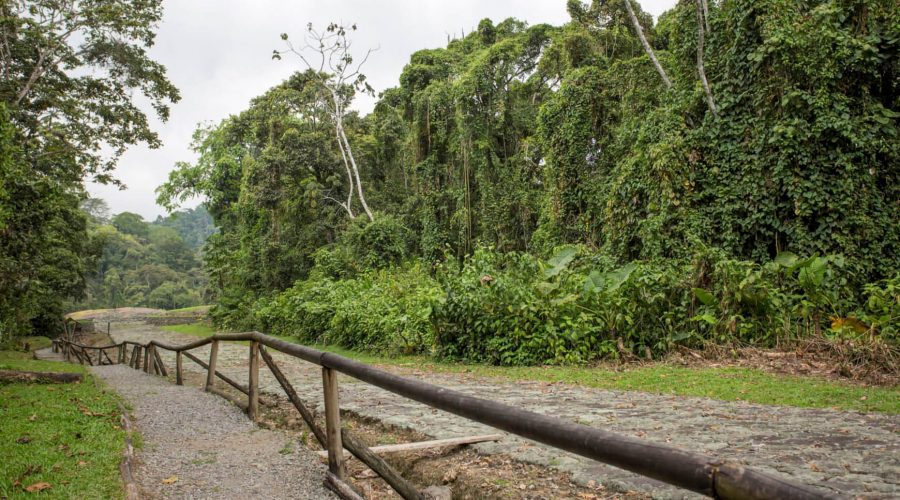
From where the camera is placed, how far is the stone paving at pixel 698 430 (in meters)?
3.44

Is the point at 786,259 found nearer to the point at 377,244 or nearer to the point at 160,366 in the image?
the point at 160,366

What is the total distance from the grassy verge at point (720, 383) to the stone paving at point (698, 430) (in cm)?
42

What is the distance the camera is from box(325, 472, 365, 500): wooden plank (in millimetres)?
3625

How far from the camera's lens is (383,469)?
3439 millimetres

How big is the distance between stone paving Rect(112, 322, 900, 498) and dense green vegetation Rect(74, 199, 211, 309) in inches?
2516

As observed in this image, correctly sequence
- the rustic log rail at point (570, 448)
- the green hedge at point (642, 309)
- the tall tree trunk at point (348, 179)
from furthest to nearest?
the tall tree trunk at point (348, 179) → the green hedge at point (642, 309) → the rustic log rail at point (570, 448)

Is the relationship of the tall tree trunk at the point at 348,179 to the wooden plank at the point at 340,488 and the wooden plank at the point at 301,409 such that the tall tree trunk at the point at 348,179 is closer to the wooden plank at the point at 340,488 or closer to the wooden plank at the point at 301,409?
the wooden plank at the point at 301,409

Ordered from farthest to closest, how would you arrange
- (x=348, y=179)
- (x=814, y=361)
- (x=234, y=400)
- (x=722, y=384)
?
1. (x=348, y=179)
2. (x=814, y=361)
3. (x=234, y=400)
4. (x=722, y=384)

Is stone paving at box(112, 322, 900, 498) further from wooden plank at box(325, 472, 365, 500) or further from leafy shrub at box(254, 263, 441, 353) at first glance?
leafy shrub at box(254, 263, 441, 353)

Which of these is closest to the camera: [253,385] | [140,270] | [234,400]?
[253,385]

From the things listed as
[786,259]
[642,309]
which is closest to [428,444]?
[642,309]

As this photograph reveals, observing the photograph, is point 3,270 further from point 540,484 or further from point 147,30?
point 540,484

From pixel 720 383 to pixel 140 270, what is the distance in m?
77.0

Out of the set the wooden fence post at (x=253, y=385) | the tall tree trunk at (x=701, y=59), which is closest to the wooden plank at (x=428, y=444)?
the wooden fence post at (x=253, y=385)
